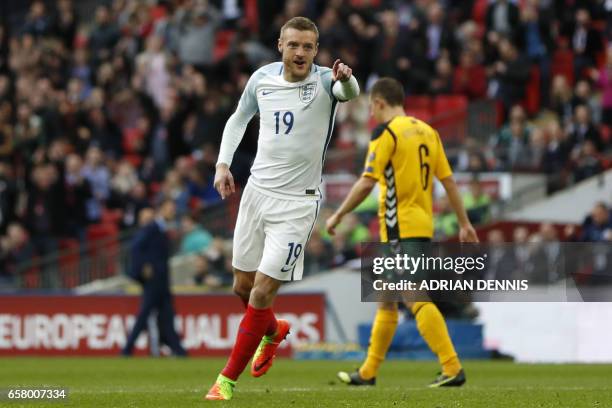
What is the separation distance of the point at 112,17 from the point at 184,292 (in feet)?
32.2

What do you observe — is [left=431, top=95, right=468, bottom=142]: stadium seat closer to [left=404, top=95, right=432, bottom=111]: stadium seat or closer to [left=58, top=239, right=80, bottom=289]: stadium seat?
[left=404, top=95, right=432, bottom=111]: stadium seat

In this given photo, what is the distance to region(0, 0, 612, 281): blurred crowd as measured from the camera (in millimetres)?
21922

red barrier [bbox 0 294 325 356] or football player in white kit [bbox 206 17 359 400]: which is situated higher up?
football player in white kit [bbox 206 17 359 400]

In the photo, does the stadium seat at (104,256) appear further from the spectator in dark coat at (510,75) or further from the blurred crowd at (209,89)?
the spectator in dark coat at (510,75)

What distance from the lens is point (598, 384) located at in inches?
466

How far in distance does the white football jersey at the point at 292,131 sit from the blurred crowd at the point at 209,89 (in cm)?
1178

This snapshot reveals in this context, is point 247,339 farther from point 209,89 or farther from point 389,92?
point 209,89

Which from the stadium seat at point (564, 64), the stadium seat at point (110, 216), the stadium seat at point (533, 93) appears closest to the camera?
the stadium seat at point (564, 64)

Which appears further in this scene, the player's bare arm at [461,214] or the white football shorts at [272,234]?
the player's bare arm at [461,214]

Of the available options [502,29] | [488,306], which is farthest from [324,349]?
[502,29]

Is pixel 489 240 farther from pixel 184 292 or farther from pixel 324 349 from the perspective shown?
pixel 184 292

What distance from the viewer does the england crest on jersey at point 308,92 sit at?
964cm

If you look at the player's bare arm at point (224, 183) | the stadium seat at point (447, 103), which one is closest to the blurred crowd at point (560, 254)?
the stadium seat at point (447, 103)

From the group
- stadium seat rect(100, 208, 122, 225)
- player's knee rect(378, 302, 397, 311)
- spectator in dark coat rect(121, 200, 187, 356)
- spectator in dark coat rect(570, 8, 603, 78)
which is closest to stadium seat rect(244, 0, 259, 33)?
stadium seat rect(100, 208, 122, 225)
